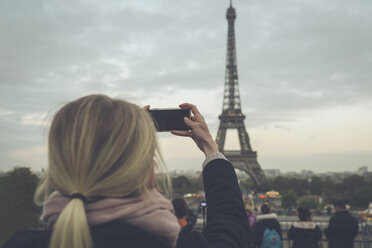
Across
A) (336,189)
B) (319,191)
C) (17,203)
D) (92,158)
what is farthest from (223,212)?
(319,191)

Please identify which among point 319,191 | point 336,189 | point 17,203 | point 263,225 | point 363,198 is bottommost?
point 319,191

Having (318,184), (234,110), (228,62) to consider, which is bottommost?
(318,184)

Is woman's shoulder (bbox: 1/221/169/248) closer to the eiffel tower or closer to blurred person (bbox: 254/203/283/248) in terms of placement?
blurred person (bbox: 254/203/283/248)

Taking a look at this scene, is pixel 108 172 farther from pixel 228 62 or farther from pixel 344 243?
pixel 228 62

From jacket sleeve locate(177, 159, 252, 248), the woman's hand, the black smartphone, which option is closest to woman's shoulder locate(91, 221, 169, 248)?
jacket sleeve locate(177, 159, 252, 248)

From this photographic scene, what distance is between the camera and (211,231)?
56.4 inches

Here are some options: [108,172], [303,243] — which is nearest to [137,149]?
[108,172]

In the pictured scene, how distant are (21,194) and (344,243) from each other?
32.2 metres

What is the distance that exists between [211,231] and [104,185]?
0.54 m

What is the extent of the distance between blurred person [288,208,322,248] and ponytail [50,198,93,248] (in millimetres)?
6562

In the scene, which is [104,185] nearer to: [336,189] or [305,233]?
[305,233]

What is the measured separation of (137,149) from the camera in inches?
48.8

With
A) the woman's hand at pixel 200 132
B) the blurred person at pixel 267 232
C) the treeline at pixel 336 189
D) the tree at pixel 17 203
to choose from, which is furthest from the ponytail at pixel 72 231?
the treeline at pixel 336 189

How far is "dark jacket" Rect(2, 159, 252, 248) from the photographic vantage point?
1.12 metres
